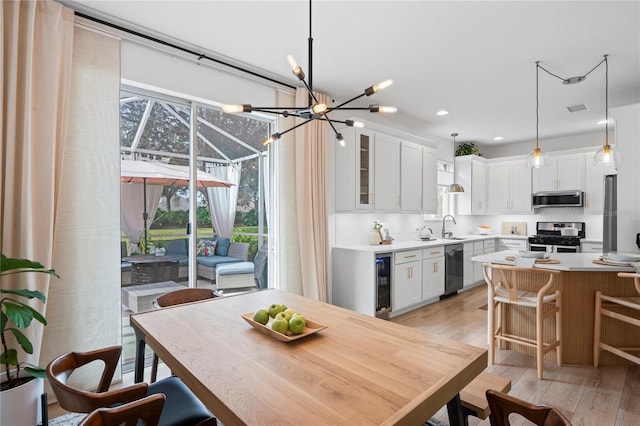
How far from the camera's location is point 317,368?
1254 millimetres

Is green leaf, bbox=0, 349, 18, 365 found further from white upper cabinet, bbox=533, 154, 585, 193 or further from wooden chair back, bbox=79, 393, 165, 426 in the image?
white upper cabinet, bbox=533, 154, 585, 193

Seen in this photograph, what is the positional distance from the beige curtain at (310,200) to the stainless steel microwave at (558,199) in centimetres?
462

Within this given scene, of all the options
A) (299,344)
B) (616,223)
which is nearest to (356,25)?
(299,344)

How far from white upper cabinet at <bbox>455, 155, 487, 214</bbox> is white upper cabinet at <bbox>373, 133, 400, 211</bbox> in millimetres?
2385

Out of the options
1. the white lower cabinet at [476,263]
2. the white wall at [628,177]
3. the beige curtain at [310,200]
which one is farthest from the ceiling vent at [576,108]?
the beige curtain at [310,200]

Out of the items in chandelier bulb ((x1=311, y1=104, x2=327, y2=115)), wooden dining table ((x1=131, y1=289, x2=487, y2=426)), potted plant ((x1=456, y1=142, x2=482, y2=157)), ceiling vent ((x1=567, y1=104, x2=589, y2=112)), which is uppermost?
ceiling vent ((x1=567, y1=104, x2=589, y2=112))

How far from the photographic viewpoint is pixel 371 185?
174 inches

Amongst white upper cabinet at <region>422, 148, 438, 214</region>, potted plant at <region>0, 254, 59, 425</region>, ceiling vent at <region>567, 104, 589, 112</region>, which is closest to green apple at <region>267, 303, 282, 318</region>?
potted plant at <region>0, 254, 59, 425</region>

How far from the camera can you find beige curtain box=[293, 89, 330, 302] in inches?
149

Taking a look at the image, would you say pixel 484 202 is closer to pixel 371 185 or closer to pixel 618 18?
pixel 371 185

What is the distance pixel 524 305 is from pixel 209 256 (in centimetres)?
294

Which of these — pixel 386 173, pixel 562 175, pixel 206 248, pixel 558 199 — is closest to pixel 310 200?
pixel 206 248

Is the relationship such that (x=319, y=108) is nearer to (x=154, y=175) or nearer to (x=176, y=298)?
(x=176, y=298)

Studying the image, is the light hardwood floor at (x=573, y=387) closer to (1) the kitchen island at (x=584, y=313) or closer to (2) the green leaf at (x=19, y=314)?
(1) the kitchen island at (x=584, y=313)
